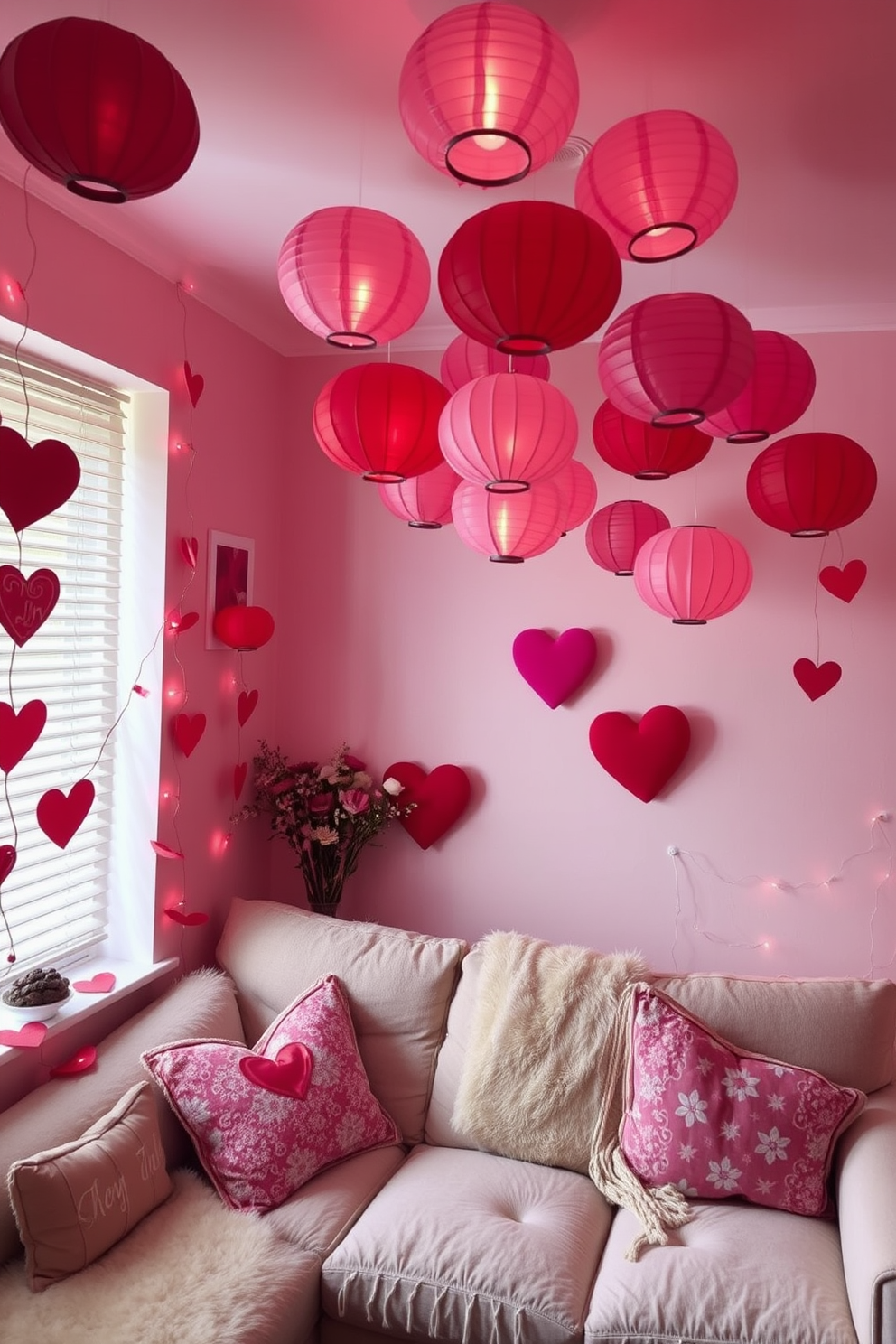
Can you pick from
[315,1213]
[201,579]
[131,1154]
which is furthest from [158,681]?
[315,1213]

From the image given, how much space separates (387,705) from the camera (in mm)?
3328

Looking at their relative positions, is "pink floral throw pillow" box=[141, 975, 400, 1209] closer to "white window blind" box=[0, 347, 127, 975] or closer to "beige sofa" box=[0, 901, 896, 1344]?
"beige sofa" box=[0, 901, 896, 1344]

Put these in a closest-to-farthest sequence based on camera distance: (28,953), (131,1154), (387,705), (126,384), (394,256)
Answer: (394,256) < (131,1154) < (28,953) < (126,384) < (387,705)

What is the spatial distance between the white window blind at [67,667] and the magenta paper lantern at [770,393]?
1590 mm

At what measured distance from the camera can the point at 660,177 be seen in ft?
4.82

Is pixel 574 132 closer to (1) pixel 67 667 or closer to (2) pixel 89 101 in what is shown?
(2) pixel 89 101

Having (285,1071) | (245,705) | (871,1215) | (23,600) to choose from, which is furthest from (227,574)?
(871,1215)

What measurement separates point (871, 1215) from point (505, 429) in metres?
1.64

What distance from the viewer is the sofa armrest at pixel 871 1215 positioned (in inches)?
66.1

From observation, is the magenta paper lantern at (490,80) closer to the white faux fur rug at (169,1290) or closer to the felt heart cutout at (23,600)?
the felt heart cutout at (23,600)

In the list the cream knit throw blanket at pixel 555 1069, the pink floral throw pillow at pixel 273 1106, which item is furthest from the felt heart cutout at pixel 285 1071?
the cream knit throw blanket at pixel 555 1069

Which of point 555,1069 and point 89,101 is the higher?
point 89,101

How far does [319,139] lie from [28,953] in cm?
202

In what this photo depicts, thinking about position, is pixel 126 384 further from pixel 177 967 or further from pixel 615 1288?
pixel 615 1288
